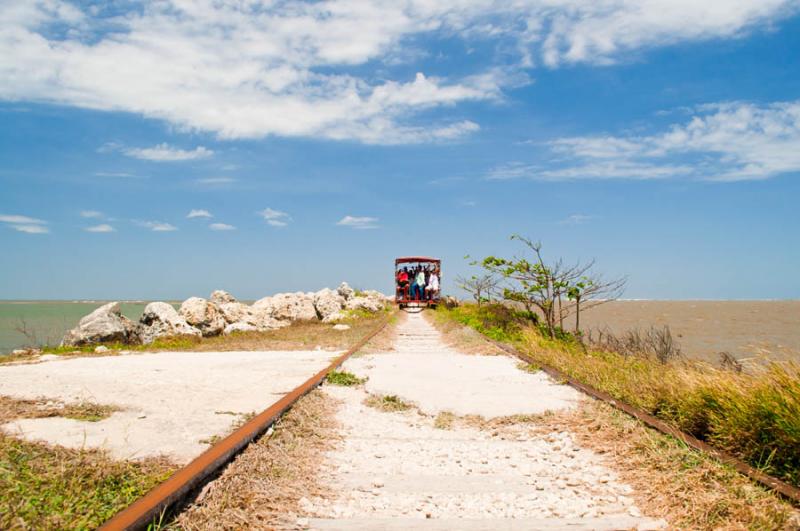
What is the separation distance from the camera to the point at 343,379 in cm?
869

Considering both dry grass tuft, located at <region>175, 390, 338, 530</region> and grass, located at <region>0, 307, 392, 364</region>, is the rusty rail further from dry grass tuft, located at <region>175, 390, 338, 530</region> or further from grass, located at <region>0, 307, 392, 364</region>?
grass, located at <region>0, 307, 392, 364</region>

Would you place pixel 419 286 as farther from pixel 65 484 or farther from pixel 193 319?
pixel 65 484

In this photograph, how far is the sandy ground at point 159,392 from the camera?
5070 millimetres

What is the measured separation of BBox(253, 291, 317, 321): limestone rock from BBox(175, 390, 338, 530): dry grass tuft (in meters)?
17.8

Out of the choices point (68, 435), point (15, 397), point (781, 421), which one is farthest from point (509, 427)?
point (15, 397)

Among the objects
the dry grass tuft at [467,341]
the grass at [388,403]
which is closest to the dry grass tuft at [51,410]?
the grass at [388,403]

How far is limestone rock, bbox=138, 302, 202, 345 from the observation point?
17031 mm

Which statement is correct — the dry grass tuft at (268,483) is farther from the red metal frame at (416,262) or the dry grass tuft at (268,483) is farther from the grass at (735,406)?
the red metal frame at (416,262)

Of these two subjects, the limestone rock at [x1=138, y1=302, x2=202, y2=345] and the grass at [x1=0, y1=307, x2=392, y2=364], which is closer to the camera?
the grass at [x1=0, y1=307, x2=392, y2=364]

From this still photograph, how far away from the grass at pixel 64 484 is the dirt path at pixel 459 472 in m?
1.06

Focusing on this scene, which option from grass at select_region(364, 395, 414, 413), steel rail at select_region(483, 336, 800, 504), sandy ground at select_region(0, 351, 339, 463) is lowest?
grass at select_region(364, 395, 414, 413)

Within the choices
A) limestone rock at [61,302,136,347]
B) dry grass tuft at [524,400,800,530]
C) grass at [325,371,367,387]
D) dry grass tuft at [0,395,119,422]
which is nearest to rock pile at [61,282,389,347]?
limestone rock at [61,302,136,347]

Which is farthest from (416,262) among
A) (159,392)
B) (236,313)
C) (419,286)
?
(159,392)

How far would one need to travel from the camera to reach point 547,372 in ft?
31.0
